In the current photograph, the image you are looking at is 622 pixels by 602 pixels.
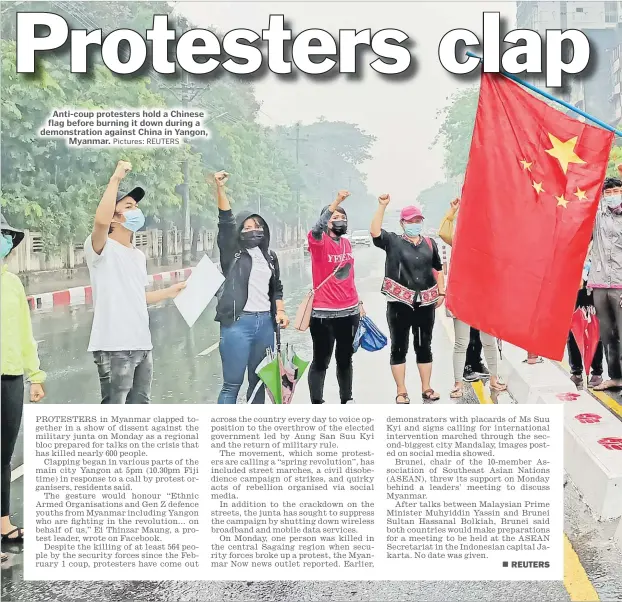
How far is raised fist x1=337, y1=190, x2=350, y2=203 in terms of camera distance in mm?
3916

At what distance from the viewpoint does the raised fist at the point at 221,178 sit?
12.5 feet

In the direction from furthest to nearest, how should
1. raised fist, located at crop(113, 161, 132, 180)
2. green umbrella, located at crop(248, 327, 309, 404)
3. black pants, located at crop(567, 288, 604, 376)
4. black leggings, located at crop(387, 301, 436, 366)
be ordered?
black pants, located at crop(567, 288, 604, 376)
black leggings, located at crop(387, 301, 436, 366)
green umbrella, located at crop(248, 327, 309, 404)
raised fist, located at crop(113, 161, 132, 180)

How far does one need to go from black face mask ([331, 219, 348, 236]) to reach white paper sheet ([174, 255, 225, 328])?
650 mm

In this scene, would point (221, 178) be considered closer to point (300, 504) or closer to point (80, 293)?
point (80, 293)

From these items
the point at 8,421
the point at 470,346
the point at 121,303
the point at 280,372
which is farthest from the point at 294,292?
the point at 8,421

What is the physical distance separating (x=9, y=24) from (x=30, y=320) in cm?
147

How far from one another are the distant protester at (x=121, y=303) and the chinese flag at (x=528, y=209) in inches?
64.1

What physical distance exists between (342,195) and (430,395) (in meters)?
1.17

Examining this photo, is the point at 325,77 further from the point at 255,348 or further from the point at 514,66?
the point at 255,348

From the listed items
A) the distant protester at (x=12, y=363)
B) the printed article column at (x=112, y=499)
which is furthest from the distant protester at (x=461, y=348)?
the distant protester at (x=12, y=363)

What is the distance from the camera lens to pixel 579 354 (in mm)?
4477

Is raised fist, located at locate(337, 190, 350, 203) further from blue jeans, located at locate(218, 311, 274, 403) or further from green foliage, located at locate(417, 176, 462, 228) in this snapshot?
blue jeans, located at locate(218, 311, 274, 403)

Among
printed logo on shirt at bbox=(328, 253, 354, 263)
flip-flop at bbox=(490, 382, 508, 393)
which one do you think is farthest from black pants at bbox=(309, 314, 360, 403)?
flip-flop at bbox=(490, 382, 508, 393)

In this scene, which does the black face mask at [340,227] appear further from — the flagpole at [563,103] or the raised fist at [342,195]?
the flagpole at [563,103]
